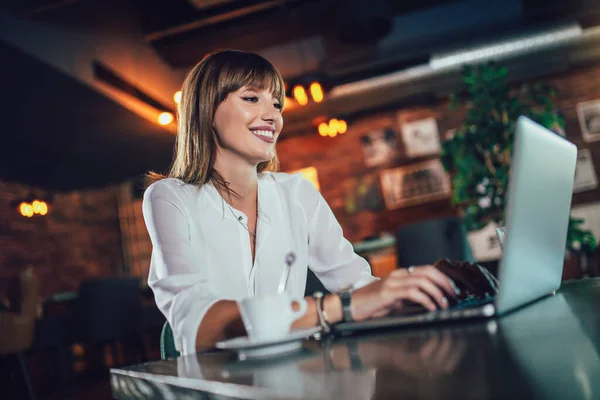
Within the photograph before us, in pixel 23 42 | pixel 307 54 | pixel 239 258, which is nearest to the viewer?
pixel 239 258

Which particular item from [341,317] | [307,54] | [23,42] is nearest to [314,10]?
[307,54]

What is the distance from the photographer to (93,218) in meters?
7.07

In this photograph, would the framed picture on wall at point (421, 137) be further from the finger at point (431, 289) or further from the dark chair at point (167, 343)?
the finger at point (431, 289)

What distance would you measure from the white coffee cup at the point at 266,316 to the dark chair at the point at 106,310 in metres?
3.72

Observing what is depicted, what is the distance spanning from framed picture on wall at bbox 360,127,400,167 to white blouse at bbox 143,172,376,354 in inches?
185

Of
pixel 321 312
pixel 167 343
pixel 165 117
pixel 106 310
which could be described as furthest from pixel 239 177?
pixel 165 117

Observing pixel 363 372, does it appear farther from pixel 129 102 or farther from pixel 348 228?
pixel 348 228

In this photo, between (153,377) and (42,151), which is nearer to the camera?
(153,377)

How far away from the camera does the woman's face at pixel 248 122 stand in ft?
4.48

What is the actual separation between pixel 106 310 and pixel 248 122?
3244 millimetres

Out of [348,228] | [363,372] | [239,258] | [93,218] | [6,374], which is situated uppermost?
[93,218]

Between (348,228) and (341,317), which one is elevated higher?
(348,228)

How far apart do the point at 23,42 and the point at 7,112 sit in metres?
1.11

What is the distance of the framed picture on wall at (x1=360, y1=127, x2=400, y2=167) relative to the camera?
6.12m
